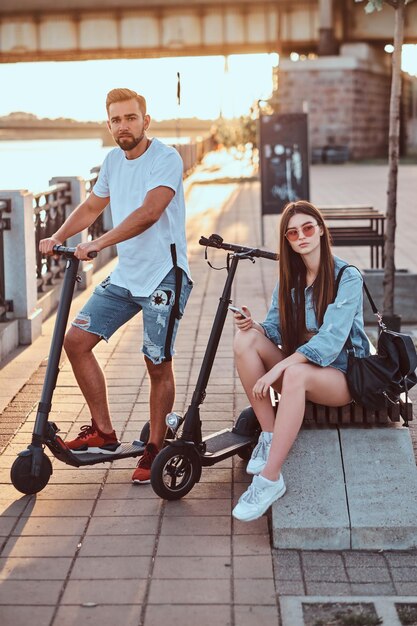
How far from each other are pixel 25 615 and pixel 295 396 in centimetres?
142

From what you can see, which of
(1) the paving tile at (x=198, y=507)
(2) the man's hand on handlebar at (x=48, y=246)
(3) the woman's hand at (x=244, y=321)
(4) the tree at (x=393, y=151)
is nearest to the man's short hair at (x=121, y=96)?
(2) the man's hand on handlebar at (x=48, y=246)

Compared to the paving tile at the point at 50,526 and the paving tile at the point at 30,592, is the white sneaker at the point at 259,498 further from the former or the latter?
the paving tile at the point at 30,592

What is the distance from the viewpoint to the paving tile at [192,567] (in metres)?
4.35

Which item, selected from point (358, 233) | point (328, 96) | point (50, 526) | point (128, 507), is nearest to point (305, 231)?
point (128, 507)

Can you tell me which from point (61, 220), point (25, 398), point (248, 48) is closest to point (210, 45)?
point (248, 48)

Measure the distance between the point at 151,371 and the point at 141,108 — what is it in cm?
117

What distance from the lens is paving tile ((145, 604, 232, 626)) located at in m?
3.94

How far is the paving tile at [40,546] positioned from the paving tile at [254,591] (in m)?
0.72

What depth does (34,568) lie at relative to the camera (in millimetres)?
4441

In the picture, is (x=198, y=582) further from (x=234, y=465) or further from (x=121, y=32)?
(x=121, y=32)

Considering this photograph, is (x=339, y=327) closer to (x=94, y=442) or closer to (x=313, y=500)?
(x=313, y=500)

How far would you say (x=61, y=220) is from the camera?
11734mm

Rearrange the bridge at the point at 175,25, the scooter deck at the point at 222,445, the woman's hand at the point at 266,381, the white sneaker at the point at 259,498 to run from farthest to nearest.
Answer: the bridge at the point at 175,25, the scooter deck at the point at 222,445, the woman's hand at the point at 266,381, the white sneaker at the point at 259,498

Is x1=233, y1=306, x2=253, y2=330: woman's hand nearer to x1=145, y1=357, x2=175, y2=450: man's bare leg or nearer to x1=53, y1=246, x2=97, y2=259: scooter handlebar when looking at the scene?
x1=145, y1=357, x2=175, y2=450: man's bare leg
